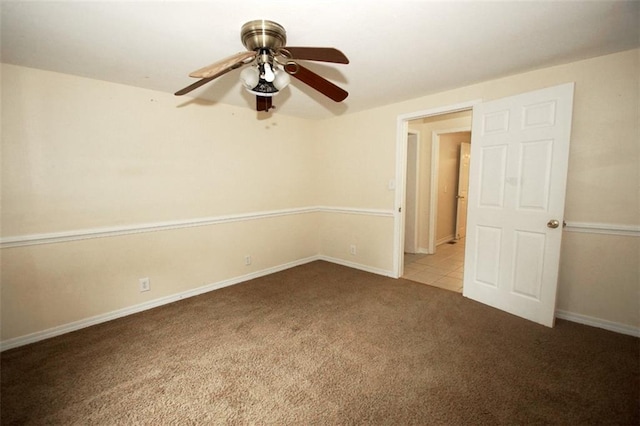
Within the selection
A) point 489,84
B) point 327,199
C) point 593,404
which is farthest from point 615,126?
point 327,199

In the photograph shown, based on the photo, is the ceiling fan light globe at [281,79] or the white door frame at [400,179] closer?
the ceiling fan light globe at [281,79]

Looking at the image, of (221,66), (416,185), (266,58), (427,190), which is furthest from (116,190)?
(427,190)

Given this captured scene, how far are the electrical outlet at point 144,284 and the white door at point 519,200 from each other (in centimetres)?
330

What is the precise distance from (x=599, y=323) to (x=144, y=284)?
13.6ft

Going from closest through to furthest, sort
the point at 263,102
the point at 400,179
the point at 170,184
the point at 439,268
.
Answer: the point at 263,102 → the point at 170,184 → the point at 400,179 → the point at 439,268

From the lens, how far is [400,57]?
2.06 meters

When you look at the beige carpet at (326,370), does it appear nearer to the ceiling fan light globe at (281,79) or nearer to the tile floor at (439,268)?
the tile floor at (439,268)

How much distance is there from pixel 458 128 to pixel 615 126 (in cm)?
241

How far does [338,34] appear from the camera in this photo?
174 centimetres

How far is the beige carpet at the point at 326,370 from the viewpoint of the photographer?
1.48m

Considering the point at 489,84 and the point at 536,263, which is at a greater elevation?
the point at 489,84

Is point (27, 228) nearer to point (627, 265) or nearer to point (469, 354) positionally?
point (469, 354)

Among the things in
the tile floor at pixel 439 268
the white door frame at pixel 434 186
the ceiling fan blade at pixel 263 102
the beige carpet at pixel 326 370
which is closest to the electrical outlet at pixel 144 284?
the beige carpet at pixel 326 370

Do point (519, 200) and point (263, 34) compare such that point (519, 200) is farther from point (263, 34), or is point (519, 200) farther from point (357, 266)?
point (263, 34)
